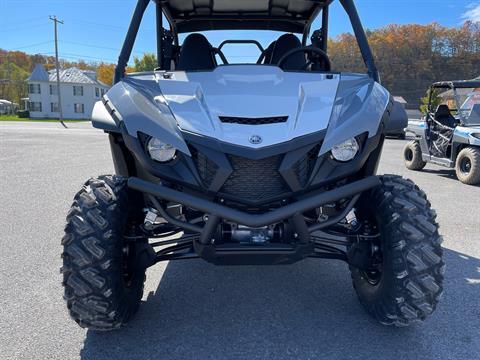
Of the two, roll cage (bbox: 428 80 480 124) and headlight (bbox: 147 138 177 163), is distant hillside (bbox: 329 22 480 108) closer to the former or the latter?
roll cage (bbox: 428 80 480 124)

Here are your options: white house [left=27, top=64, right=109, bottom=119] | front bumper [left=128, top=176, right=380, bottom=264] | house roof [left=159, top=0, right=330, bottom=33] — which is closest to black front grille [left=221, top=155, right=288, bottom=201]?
front bumper [left=128, top=176, right=380, bottom=264]

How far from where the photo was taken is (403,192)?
230cm

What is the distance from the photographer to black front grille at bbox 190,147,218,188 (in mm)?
2062

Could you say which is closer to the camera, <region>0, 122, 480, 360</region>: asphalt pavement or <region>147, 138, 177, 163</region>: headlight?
<region>147, 138, 177, 163</region>: headlight

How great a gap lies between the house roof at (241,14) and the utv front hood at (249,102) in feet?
5.50

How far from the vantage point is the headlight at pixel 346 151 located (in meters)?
2.13

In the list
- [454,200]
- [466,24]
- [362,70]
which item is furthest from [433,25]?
[362,70]

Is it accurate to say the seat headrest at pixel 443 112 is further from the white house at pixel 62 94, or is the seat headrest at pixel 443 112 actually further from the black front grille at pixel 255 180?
the white house at pixel 62 94

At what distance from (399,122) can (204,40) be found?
1870mm

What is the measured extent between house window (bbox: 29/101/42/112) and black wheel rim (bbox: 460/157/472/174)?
2440 inches

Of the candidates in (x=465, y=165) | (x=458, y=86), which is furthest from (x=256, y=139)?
(x=458, y=86)

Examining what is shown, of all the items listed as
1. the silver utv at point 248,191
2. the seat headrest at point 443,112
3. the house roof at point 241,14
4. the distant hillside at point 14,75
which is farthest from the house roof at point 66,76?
the silver utv at point 248,191

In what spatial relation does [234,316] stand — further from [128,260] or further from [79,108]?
[79,108]

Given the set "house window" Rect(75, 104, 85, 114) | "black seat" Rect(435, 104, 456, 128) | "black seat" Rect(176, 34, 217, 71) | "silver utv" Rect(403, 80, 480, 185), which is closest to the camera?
"black seat" Rect(176, 34, 217, 71)
